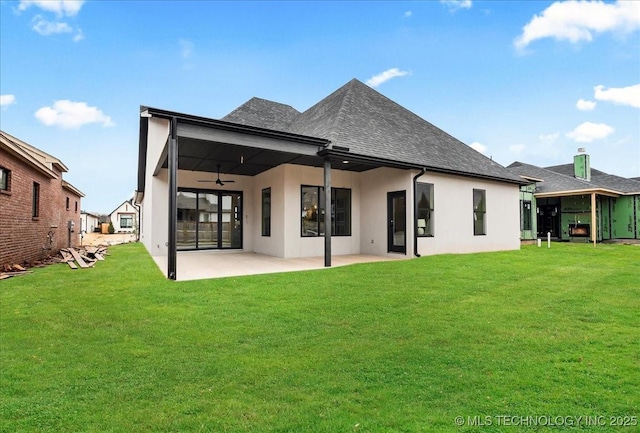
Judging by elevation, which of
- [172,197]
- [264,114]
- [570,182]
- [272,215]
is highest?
[264,114]

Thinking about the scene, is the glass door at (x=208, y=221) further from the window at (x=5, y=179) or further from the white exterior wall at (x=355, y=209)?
the window at (x=5, y=179)

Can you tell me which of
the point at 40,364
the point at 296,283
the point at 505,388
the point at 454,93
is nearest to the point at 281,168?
the point at 296,283

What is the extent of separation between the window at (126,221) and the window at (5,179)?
40.2m

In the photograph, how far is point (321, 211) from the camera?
37.2 ft

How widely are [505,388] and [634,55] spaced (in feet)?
59.7

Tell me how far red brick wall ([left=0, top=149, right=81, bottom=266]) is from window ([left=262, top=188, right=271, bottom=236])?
6818 millimetres

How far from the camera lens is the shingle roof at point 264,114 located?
14617 millimetres

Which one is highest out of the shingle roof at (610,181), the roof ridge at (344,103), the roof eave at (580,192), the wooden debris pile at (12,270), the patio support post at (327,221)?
the roof ridge at (344,103)

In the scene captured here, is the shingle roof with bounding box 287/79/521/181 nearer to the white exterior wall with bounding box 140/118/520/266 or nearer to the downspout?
the downspout

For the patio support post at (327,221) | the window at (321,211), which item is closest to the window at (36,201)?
the window at (321,211)

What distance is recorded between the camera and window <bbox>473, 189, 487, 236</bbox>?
12.4 meters

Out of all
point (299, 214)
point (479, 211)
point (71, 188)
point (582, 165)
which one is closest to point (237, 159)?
point (299, 214)

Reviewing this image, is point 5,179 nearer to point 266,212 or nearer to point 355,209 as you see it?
point 266,212

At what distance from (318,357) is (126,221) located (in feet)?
162
